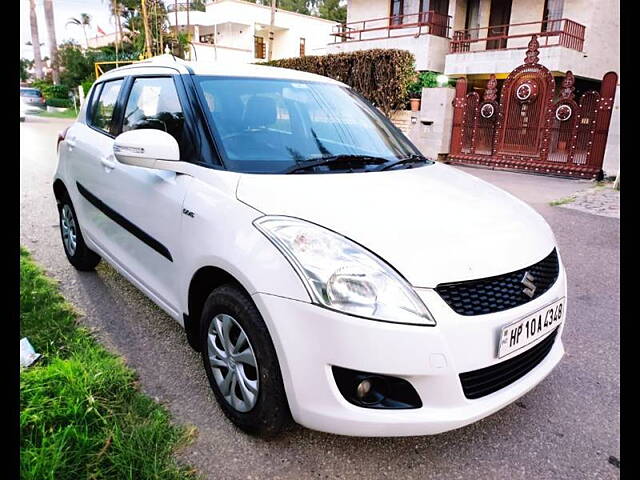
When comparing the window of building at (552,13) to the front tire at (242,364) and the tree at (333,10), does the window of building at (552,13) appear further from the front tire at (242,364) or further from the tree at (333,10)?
the tree at (333,10)

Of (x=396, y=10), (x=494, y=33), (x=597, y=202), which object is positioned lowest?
(x=597, y=202)

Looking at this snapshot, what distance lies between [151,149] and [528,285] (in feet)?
6.04

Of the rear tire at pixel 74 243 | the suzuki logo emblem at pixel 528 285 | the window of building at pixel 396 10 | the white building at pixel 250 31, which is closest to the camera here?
the suzuki logo emblem at pixel 528 285

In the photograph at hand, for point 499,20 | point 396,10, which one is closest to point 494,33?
point 499,20

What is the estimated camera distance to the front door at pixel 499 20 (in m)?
19.6

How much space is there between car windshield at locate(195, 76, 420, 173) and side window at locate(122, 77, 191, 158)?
7.5 inches

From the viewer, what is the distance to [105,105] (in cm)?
359

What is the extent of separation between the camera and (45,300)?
3.33 metres

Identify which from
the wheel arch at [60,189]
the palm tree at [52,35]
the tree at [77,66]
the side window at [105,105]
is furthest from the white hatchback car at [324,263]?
the palm tree at [52,35]

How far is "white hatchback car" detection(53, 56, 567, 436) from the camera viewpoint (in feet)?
5.57

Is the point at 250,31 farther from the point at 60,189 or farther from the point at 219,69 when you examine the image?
the point at 219,69

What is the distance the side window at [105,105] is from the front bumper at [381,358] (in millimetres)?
2357
